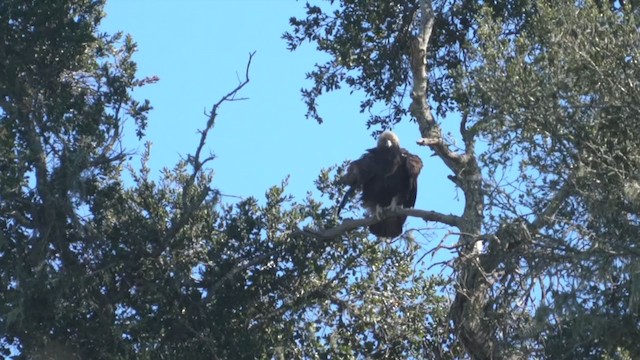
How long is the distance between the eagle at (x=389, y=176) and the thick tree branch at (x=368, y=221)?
6.32 ft

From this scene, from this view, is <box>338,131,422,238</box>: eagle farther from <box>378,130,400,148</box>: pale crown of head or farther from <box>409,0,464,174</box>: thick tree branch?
<box>409,0,464,174</box>: thick tree branch

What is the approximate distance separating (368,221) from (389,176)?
2580 millimetres

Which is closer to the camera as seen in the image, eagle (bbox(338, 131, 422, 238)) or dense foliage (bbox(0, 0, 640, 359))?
dense foliage (bbox(0, 0, 640, 359))

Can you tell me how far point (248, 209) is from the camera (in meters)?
12.8

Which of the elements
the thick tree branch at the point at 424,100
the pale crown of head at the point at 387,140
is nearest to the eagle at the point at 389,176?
the pale crown of head at the point at 387,140

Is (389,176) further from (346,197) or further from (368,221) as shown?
(368,221)

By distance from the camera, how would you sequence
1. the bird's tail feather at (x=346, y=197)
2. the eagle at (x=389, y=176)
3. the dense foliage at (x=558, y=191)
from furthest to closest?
1. the eagle at (x=389, y=176)
2. the bird's tail feather at (x=346, y=197)
3. the dense foliage at (x=558, y=191)

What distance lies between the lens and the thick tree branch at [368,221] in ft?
38.4

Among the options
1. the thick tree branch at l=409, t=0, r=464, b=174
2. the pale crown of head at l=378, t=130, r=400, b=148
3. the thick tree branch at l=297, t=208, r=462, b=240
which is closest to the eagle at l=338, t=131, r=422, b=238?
the pale crown of head at l=378, t=130, r=400, b=148

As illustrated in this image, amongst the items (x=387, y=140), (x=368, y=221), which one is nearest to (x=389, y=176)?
(x=387, y=140)

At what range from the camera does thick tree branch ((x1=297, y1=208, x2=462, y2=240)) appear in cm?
1170

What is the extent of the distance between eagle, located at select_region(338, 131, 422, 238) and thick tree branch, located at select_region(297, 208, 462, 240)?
6.32 ft

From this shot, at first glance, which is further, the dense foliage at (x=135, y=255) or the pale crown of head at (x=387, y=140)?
the pale crown of head at (x=387, y=140)

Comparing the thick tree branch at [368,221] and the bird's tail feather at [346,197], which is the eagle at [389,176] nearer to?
the bird's tail feather at [346,197]
